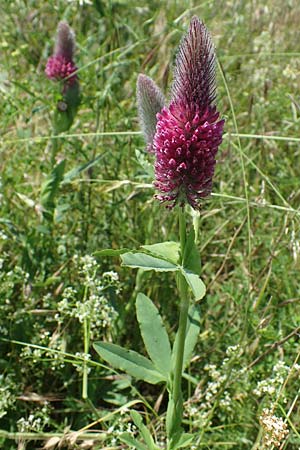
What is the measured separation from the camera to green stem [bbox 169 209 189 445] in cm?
158

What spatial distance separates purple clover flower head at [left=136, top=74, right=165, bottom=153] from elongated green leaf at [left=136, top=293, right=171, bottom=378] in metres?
0.49

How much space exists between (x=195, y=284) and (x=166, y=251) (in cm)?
19

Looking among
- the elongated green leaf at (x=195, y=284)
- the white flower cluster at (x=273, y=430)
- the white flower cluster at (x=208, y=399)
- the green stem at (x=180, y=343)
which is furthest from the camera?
the white flower cluster at (x=208, y=399)

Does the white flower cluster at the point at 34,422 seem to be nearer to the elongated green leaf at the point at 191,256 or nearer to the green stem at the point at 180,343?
the green stem at the point at 180,343

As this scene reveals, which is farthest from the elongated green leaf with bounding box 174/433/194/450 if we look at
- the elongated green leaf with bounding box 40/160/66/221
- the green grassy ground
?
the elongated green leaf with bounding box 40/160/66/221

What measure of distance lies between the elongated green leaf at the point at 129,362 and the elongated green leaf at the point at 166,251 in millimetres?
384

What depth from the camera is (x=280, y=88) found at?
3.27 m

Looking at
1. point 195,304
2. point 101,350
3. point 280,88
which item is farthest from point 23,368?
point 280,88

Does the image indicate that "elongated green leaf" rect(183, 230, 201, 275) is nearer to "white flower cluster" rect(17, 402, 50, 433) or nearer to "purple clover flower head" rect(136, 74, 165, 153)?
"purple clover flower head" rect(136, 74, 165, 153)

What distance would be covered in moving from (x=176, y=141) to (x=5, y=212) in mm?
1288

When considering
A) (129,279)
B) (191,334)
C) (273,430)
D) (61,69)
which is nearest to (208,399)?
(191,334)

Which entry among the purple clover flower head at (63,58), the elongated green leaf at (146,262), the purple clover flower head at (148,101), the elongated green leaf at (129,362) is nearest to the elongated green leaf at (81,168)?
the purple clover flower head at (63,58)

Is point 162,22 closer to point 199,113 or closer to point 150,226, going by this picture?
point 150,226

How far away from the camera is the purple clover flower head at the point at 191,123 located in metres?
1.42
